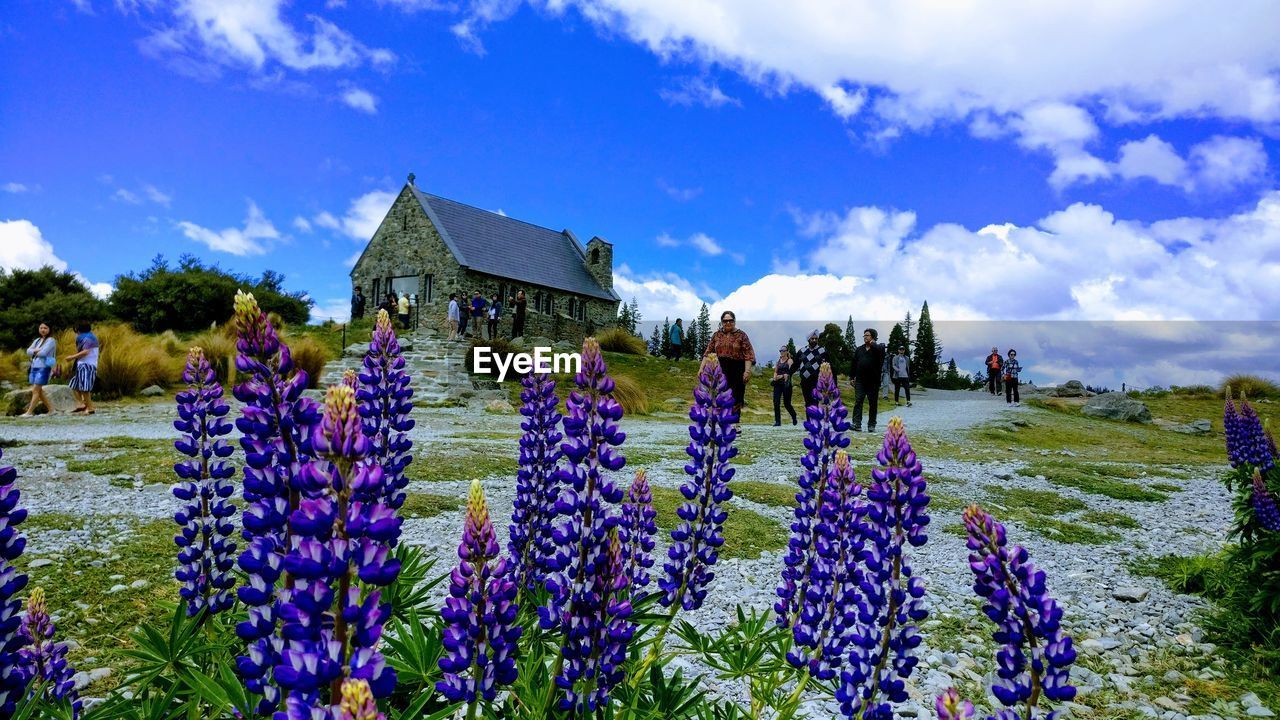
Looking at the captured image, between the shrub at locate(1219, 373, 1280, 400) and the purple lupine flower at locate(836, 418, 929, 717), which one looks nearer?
Answer: the purple lupine flower at locate(836, 418, 929, 717)

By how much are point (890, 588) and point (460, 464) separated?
9.17 m

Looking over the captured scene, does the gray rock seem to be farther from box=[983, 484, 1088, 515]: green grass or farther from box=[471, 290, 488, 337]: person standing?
box=[471, 290, 488, 337]: person standing

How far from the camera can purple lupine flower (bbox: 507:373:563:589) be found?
2.92m

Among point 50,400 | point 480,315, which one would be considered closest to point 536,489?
point 50,400

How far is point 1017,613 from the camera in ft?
5.97

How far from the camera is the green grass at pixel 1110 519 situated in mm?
9582

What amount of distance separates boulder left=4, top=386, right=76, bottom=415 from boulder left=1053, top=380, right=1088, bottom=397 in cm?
4895

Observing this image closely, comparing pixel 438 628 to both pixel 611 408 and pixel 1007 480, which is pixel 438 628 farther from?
pixel 1007 480

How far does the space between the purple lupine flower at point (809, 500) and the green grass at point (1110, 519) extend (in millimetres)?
8667

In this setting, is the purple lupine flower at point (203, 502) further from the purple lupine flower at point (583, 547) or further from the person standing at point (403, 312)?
the person standing at point (403, 312)

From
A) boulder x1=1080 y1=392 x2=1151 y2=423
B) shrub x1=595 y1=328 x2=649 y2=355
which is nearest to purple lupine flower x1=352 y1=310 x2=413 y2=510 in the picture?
boulder x1=1080 y1=392 x2=1151 y2=423

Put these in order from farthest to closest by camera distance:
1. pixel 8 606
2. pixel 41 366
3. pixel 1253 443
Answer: pixel 41 366 → pixel 1253 443 → pixel 8 606

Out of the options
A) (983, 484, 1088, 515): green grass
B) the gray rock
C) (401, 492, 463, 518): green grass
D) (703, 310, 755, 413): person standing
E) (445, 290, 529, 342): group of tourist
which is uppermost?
(445, 290, 529, 342): group of tourist

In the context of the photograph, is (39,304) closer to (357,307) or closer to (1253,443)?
(357,307)
